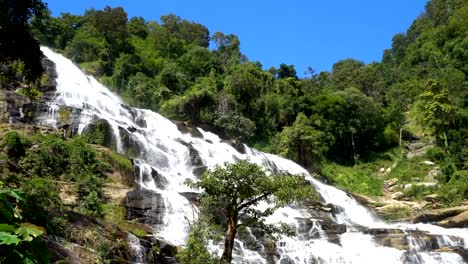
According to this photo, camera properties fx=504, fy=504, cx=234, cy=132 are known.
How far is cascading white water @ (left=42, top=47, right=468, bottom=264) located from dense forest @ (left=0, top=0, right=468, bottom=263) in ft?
10.7

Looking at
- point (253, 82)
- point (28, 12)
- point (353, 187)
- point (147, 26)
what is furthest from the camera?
point (147, 26)

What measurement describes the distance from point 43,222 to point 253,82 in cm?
3735

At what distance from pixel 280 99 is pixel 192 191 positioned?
26980 millimetres

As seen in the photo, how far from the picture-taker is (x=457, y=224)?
2623 centimetres

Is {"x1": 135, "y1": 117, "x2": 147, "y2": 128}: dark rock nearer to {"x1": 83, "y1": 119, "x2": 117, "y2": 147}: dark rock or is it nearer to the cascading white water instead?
the cascading white water

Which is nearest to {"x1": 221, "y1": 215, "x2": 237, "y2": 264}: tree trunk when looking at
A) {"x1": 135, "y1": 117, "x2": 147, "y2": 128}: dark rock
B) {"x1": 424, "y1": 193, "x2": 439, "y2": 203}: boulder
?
{"x1": 135, "y1": 117, "x2": 147, "y2": 128}: dark rock

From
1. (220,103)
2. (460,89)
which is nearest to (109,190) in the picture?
(220,103)

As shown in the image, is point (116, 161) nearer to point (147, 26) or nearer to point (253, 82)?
point (253, 82)

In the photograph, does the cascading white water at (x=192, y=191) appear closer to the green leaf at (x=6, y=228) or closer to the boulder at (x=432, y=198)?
the boulder at (x=432, y=198)

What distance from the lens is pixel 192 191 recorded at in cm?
2423

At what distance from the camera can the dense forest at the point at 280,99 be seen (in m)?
36.1

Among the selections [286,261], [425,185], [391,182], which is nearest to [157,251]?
[286,261]

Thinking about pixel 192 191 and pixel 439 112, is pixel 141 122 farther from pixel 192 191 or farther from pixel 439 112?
pixel 439 112

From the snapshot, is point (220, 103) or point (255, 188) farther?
point (220, 103)
